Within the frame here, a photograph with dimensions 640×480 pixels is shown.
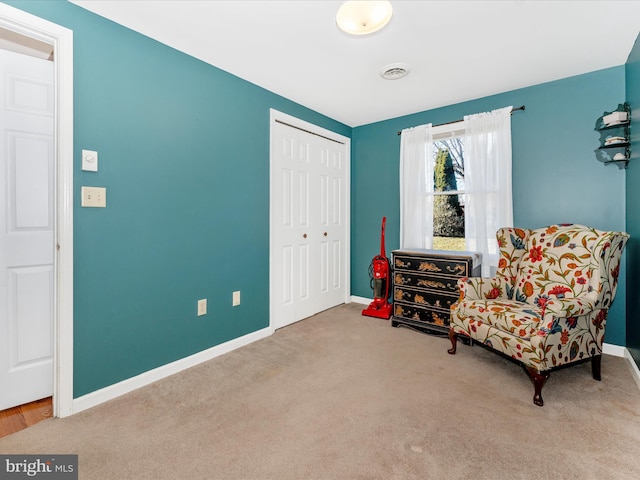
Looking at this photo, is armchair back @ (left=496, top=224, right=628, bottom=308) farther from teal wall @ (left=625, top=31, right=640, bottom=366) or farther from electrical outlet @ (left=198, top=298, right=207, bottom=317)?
electrical outlet @ (left=198, top=298, right=207, bottom=317)

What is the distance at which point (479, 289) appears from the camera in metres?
2.49

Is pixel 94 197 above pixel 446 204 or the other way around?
the other way around

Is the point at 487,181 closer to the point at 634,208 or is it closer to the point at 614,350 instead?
the point at 634,208

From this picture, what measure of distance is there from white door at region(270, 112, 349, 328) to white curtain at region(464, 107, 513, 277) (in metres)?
1.51

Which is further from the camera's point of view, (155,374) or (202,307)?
(202,307)

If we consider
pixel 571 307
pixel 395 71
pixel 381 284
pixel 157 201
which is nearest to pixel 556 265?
pixel 571 307

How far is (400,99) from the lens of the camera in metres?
3.22

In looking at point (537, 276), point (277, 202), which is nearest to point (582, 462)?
point (537, 276)

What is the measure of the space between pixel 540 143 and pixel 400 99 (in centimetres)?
138

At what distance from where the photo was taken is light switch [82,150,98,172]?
182 cm

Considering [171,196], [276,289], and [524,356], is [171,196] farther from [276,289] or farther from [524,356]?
[524,356]

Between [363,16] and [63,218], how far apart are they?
6.97 feet

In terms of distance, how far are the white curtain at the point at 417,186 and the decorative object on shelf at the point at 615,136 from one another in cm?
143

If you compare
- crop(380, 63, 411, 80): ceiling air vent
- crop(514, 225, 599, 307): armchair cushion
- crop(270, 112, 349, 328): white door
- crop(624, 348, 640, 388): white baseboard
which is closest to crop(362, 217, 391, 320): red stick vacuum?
crop(270, 112, 349, 328): white door
